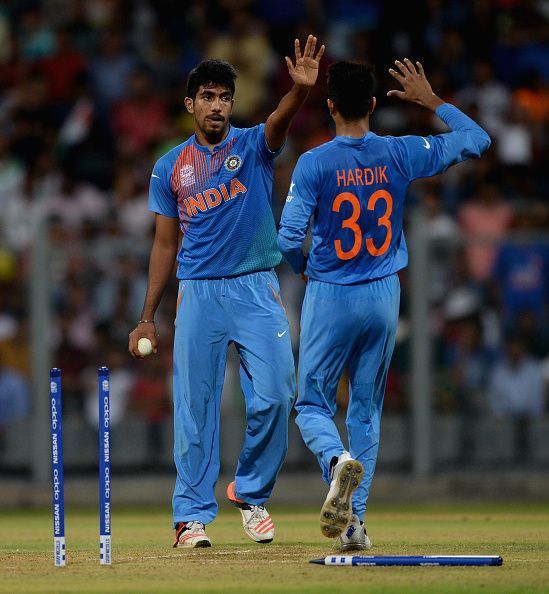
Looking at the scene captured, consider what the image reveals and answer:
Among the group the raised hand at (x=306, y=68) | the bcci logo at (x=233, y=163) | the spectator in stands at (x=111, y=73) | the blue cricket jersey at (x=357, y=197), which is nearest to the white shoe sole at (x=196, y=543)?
the blue cricket jersey at (x=357, y=197)

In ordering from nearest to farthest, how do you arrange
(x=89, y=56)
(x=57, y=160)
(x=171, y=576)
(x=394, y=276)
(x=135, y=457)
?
(x=171, y=576)
(x=394, y=276)
(x=135, y=457)
(x=57, y=160)
(x=89, y=56)

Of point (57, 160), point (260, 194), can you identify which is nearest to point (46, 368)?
point (57, 160)

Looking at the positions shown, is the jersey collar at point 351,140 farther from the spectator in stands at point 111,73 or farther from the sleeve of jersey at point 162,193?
the spectator in stands at point 111,73

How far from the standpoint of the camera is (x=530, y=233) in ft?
45.9

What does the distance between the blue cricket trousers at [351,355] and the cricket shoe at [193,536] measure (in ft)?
2.90

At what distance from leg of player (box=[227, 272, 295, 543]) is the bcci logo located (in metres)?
0.62

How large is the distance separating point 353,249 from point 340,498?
4.55ft

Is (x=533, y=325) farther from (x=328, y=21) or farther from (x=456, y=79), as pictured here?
(x=328, y=21)

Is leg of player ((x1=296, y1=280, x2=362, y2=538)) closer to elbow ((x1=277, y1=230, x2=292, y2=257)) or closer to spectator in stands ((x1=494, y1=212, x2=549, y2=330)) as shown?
elbow ((x1=277, y1=230, x2=292, y2=257))

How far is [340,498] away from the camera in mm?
7102

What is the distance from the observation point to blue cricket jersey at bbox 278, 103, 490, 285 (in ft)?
25.3

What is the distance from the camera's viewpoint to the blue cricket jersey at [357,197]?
7703 mm

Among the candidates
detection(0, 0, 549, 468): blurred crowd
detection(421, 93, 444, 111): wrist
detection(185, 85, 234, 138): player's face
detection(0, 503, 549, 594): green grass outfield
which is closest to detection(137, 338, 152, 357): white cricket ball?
detection(0, 503, 549, 594): green grass outfield

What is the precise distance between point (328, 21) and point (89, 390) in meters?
6.28
